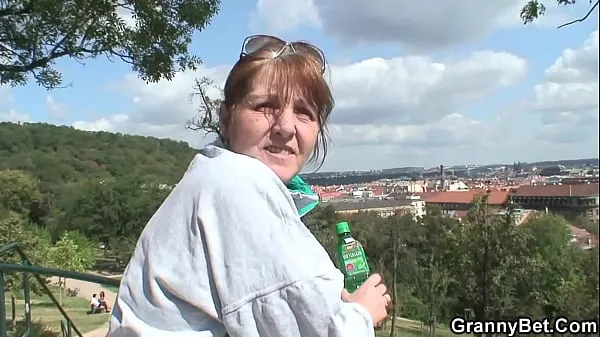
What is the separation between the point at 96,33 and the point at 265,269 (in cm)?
260

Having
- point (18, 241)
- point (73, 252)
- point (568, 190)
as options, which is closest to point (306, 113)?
point (568, 190)

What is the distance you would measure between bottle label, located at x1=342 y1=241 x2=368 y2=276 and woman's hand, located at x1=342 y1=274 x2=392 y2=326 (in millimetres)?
122

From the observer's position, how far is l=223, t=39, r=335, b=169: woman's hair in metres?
0.71

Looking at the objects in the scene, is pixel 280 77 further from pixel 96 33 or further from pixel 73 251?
pixel 73 251

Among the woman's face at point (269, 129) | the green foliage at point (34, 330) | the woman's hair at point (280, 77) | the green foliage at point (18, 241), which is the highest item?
the woman's hair at point (280, 77)

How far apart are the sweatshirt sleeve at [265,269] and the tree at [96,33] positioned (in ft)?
7.91

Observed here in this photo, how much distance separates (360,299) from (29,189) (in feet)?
29.8

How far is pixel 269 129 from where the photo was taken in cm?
70

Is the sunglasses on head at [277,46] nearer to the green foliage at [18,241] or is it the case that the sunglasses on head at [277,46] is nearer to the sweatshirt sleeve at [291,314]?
the sweatshirt sleeve at [291,314]

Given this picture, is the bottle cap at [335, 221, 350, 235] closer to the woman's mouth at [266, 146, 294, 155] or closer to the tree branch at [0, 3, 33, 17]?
the woman's mouth at [266, 146, 294, 155]

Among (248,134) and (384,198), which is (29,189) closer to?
(384,198)

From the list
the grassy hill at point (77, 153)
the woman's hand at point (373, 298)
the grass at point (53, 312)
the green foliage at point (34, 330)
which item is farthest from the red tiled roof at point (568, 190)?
the grassy hill at point (77, 153)

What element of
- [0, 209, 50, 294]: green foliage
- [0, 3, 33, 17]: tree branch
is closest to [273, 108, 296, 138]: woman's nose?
[0, 209, 50, 294]: green foliage

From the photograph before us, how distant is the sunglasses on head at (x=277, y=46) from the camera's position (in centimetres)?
75
